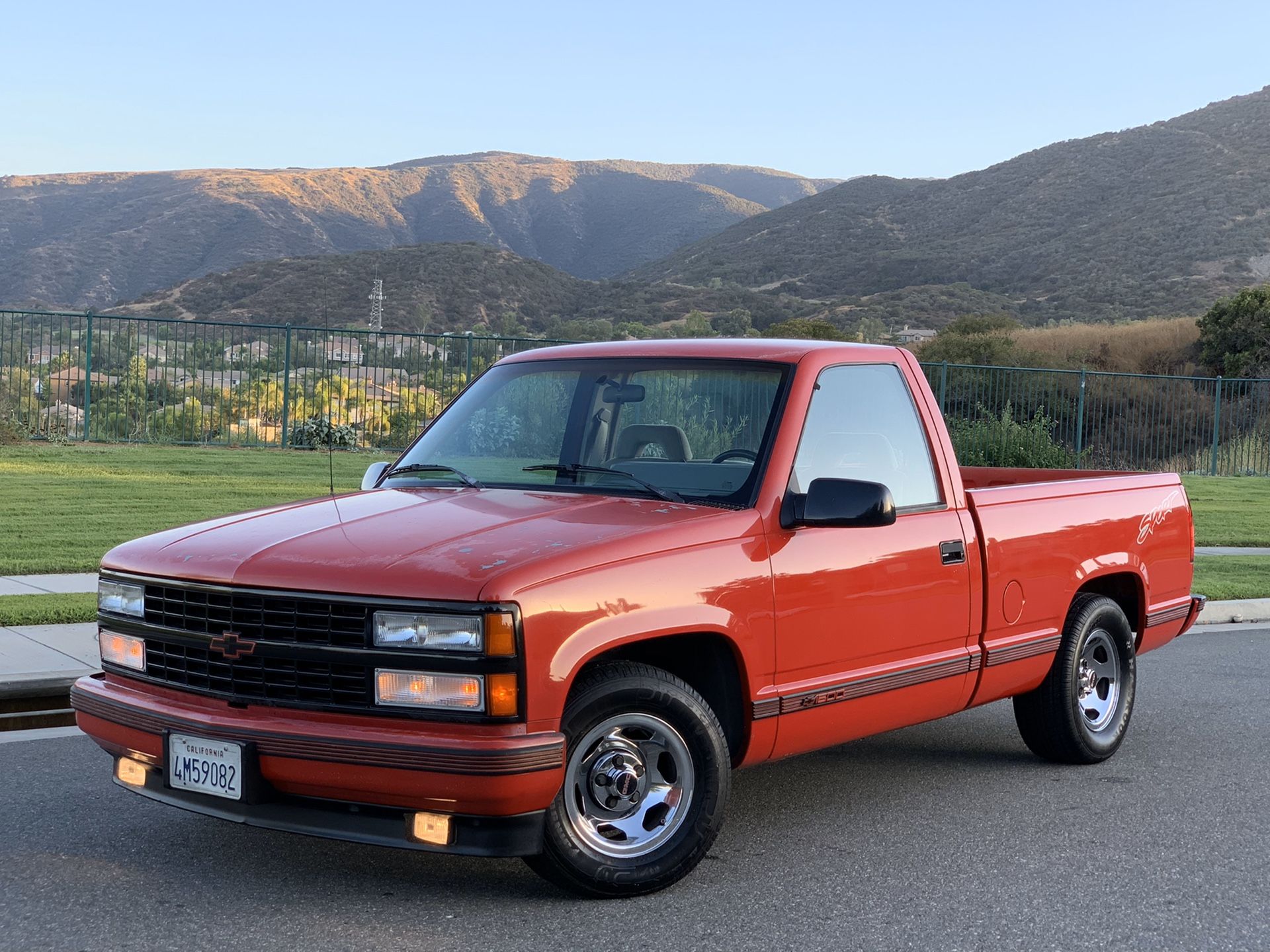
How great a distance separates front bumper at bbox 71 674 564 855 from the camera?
4188 millimetres

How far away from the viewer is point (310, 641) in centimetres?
439

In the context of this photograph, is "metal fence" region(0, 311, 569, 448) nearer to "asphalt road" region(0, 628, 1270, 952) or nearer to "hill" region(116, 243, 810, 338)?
"asphalt road" region(0, 628, 1270, 952)

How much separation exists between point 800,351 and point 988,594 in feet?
4.40

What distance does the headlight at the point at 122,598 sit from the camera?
16.0 ft

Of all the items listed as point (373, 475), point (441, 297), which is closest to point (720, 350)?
point (373, 475)

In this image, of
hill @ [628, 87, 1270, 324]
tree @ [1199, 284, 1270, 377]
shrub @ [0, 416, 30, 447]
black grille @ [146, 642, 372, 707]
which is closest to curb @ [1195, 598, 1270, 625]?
black grille @ [146, 642, 372, 707]

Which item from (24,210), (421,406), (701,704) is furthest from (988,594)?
(24,210)

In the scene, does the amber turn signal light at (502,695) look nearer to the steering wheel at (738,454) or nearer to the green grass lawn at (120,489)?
the steering wheel at (738,454)

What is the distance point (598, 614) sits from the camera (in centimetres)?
446

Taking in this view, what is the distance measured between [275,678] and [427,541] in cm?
63

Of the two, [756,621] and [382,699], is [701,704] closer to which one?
[756,621]

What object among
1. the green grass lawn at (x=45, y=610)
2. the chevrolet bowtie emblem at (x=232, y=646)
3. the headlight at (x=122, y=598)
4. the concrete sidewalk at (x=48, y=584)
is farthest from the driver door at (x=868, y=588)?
the concrete sidewalk at (x=48, y=584)

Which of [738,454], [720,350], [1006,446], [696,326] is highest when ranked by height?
[696,326]

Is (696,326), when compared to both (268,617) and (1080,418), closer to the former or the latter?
(1080,418)
